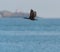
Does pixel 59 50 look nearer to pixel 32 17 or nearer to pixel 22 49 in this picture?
pixel 22 49

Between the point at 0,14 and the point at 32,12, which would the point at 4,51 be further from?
the point at 0,14

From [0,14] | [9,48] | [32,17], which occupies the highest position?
[32,17]

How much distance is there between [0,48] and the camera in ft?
113

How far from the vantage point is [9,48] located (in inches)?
1398

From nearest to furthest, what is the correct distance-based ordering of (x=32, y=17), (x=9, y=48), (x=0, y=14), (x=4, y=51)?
(x=32, y=17), (x=4, y=51), (x=9, y=48), (x=0, y=14)

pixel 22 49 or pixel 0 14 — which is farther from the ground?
pixel 22 49

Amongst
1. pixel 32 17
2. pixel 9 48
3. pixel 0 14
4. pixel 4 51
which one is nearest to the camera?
pixel 32 17

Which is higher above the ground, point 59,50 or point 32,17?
point 32,17

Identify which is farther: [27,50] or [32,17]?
[27,50]

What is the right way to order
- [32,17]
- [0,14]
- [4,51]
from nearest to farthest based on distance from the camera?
[32,17] → [4,51] → [0,14]

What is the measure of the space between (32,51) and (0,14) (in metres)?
164

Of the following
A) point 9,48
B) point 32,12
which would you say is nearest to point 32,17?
point 32,12

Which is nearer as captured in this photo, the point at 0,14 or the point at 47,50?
the point at 47,50

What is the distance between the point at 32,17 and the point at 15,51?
5.83 metres
